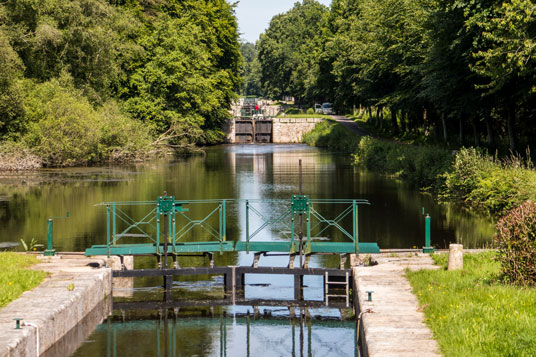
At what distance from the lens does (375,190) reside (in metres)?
42.3

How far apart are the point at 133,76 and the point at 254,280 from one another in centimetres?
5856

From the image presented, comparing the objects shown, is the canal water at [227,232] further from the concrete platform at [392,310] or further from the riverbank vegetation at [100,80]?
the riverbank vegetation at [100,80]

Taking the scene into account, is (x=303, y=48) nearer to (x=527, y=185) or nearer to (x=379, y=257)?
(x=527, y=185)

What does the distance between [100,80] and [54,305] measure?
2039 inches

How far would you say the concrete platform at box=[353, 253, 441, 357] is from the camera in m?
11.9

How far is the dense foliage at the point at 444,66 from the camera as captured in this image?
3055cm

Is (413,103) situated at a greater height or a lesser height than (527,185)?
greater

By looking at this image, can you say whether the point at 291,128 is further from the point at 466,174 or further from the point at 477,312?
the point at 477,312

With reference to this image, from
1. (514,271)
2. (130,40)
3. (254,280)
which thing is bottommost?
(254,280)

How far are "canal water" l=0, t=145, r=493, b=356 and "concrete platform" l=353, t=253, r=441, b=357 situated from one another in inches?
47.0

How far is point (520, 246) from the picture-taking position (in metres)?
14.2

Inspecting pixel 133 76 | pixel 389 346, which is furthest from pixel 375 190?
pixel 133 76

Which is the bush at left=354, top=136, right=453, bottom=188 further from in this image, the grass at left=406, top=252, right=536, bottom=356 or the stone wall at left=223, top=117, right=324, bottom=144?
the stone wall at left=223, top=117, right=324, bottom=144

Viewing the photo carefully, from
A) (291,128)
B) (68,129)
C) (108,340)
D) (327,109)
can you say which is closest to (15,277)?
(108,340)
